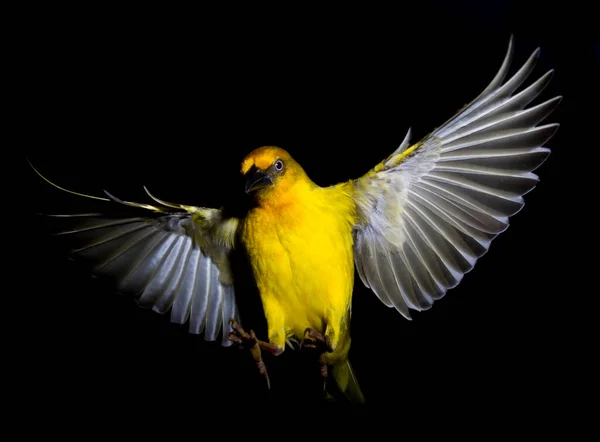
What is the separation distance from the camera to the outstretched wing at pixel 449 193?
1.78m

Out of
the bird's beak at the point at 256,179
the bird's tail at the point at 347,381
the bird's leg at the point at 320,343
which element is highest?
the bird's beak at the point at 256,179

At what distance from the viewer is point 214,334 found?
2.29 meters

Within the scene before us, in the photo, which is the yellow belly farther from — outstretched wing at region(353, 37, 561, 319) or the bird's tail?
the bird's tail

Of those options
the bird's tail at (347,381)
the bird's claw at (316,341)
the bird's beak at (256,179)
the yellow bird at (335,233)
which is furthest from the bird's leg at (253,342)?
the bird's tail at (347,381)

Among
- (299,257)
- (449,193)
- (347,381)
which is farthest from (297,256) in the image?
(347,381)

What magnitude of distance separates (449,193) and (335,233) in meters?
0.47

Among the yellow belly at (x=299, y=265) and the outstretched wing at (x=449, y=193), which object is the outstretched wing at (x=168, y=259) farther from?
the outstretched wing at (x=449, y=193)

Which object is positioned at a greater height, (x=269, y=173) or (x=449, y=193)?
(x=269, y=173)

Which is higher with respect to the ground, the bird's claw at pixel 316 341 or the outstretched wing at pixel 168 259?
the outstretched wing at pixel 168 259

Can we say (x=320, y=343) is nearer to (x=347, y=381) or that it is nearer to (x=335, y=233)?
(x=335, y=233)

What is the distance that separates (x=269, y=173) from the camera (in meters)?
1.70

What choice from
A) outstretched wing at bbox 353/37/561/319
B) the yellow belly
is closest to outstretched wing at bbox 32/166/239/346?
the yellow belly

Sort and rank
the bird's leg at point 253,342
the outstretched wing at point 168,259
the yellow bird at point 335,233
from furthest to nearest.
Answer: the outstretched wing at point 168,259 → the yellow bird at point 335,233 → the bird's leg at point 253,342

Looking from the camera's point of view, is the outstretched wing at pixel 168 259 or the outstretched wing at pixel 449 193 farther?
the outstretched wing at pixel 168 259
